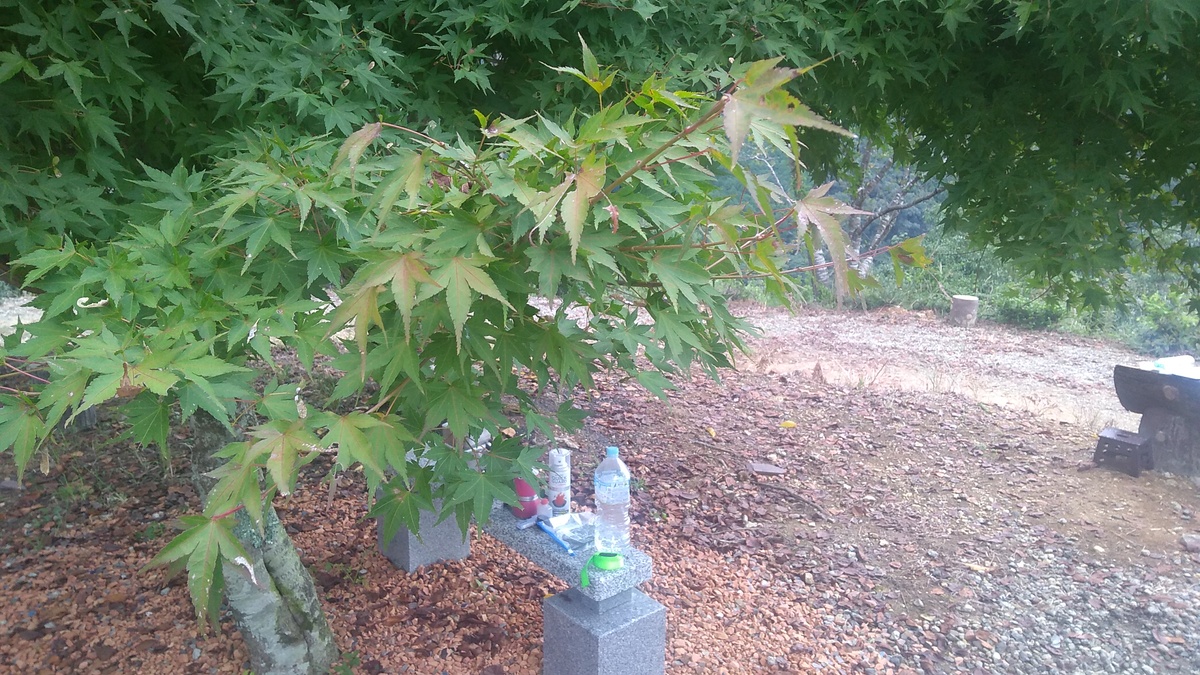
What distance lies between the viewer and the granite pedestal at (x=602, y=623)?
2.54m

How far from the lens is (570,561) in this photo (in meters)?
2.73

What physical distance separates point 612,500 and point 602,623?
49 cm

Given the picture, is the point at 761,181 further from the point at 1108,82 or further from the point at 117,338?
the point at 1108,82

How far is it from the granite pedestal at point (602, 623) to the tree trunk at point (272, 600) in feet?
2.59

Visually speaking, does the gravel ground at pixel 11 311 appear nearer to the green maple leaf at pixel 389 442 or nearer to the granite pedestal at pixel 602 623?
the granite pedestal at pixel 602 623

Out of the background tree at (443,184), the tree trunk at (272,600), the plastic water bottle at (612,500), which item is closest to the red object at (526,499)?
the plastic water bottle at (612,500)

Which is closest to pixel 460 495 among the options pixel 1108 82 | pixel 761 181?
pixel 761 181

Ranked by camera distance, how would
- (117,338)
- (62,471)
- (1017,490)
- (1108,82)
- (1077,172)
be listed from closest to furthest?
(117,338), (1108,82), (1077,172), (62,471), (1017,490)

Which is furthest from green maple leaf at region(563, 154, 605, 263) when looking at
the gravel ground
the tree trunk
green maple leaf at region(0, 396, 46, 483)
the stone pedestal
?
the gravel ground

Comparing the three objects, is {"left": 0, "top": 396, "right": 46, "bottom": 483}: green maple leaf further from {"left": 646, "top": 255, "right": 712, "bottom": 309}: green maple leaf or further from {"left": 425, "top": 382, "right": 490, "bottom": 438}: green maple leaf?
{"left": 646, "top": 255, "right": 712, "bottom": 309}: green maple leaf

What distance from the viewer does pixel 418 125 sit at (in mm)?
2955

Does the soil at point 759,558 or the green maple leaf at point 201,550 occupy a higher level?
the green maple leaf at point 201,550

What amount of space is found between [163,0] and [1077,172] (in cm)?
369

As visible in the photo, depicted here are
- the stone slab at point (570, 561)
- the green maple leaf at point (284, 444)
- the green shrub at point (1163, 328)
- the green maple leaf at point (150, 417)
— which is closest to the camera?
the green maple leaf at point (284, 444)
